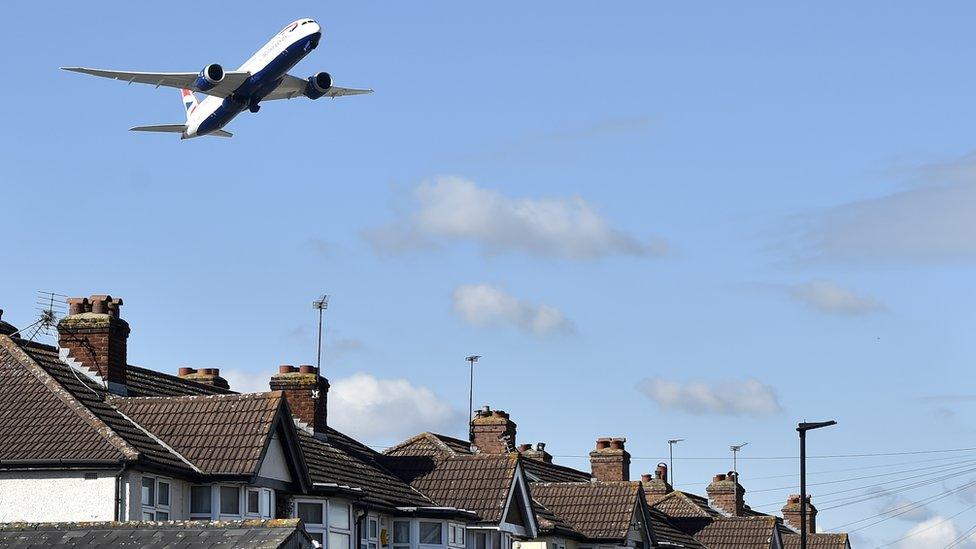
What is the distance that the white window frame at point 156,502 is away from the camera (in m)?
35.3

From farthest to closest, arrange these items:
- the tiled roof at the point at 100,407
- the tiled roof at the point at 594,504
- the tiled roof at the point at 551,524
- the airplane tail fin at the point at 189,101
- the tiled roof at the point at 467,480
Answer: the airplane tail fin at the point at 189,101, the tiled roof at the point at 594,504, the tiled roof at the point at 551,524, the tiled roof at the point at 467,480, the tiled roof at the point at 100,407

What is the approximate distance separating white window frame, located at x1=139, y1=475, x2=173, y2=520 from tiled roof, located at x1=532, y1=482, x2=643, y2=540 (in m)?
21.5

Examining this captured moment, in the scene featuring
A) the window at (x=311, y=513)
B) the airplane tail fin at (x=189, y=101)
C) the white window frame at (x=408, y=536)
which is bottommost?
the white window frame at (x=408, y=536)

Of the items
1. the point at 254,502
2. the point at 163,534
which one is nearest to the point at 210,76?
the point at 254,502

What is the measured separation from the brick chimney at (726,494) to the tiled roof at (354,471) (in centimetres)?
3339

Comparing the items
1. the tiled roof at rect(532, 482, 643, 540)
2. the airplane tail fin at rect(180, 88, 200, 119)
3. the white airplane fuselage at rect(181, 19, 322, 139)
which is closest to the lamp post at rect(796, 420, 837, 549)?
the tiled roof at rect(532, 482, 643, 540)

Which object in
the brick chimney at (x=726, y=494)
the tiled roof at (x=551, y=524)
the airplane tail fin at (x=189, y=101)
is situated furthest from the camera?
the airplane tail fin at (x=189, y=101)

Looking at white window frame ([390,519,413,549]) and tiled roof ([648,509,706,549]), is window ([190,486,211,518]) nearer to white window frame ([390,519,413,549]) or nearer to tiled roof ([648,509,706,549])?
white window frame ([390,519,413,549])

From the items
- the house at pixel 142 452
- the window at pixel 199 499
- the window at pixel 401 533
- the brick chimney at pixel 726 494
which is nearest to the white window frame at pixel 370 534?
the house at pixel 142 452

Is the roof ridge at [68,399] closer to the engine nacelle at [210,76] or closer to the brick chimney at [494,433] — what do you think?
the brick chimney at [494,433]

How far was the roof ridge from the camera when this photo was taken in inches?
1393

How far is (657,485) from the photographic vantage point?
76812 mm

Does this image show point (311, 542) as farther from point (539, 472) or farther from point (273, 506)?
point (539, 472)

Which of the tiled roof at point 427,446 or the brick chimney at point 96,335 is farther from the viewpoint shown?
the tiled roof at point 427,446
